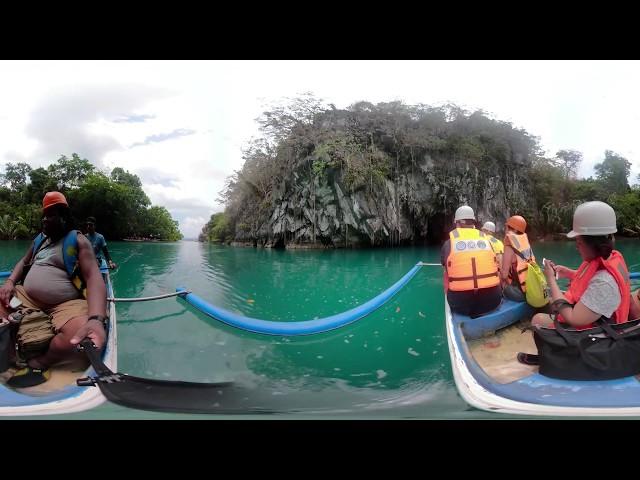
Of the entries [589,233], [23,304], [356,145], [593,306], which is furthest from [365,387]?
[356,145]

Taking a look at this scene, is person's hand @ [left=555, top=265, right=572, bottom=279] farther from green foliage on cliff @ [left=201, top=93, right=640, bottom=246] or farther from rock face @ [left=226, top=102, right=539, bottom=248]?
rock face @ [left=226, top=102, right=539, bottom=248]

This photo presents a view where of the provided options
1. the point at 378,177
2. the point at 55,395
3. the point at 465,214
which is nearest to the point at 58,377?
the point at 55,395

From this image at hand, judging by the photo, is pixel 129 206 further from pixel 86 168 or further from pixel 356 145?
pixel 356 145

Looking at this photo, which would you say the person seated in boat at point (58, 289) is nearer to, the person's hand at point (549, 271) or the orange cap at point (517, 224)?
the person's hand at point (549, 271)

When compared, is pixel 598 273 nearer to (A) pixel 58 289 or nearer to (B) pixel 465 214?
(B) pixel 465 214

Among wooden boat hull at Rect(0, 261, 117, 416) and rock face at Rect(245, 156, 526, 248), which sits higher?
rock face at Rect(245, 156, 526, 248)

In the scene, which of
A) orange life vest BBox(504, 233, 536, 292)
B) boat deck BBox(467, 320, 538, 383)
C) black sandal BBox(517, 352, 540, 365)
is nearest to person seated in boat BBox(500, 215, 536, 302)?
orange life vest BBox(504, 233, 536, 292)

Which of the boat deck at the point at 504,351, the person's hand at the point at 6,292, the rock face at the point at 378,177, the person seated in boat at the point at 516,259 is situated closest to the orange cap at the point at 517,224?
the person seated in boat at the point at 516,259
